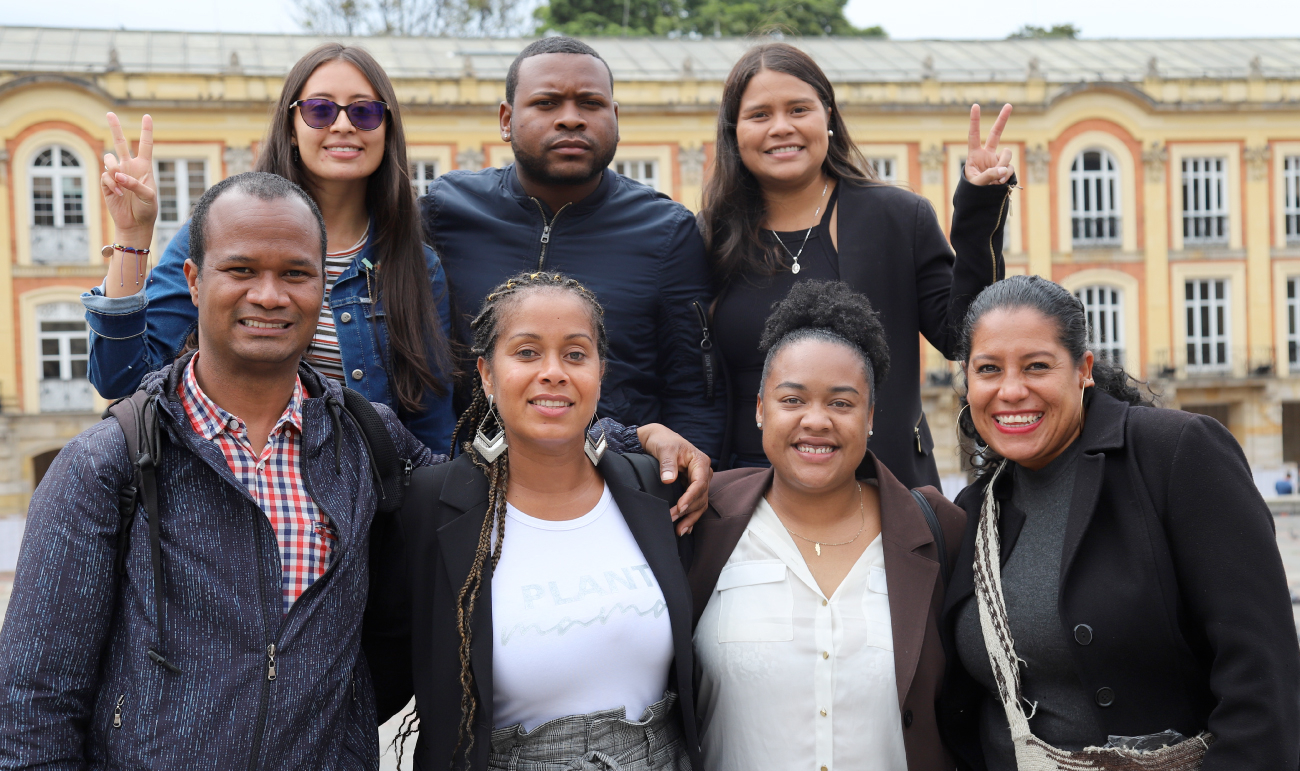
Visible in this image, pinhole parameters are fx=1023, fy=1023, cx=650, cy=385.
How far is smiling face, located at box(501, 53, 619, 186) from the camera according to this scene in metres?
4.05

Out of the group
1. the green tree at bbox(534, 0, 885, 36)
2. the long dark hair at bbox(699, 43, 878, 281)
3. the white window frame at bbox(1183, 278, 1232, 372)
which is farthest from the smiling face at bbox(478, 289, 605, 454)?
the green tree at bbox(534, 0, 885, 36)

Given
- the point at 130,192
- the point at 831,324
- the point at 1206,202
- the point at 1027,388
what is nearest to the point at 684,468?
the point at 831,324

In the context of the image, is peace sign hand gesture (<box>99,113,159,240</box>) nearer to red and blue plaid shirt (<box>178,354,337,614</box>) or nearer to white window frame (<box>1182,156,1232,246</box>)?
red and blue plaid shirt (<box>178,354,337,614</box>)

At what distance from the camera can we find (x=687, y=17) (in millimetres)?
35969

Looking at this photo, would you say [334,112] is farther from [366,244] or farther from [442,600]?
[442,600]

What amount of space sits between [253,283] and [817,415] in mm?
1776

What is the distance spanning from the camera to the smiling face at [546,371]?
3.19 m

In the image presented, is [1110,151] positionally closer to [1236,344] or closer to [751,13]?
[1236,344]

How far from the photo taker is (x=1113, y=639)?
289 centimetres

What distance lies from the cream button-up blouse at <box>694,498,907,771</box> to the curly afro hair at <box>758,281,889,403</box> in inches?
27.0

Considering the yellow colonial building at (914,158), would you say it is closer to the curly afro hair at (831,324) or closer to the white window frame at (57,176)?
the white window frame at (57,176)

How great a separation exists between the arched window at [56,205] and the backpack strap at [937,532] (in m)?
25.5

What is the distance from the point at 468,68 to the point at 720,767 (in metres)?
24.4

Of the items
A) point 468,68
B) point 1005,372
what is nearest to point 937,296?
point 1005,372
